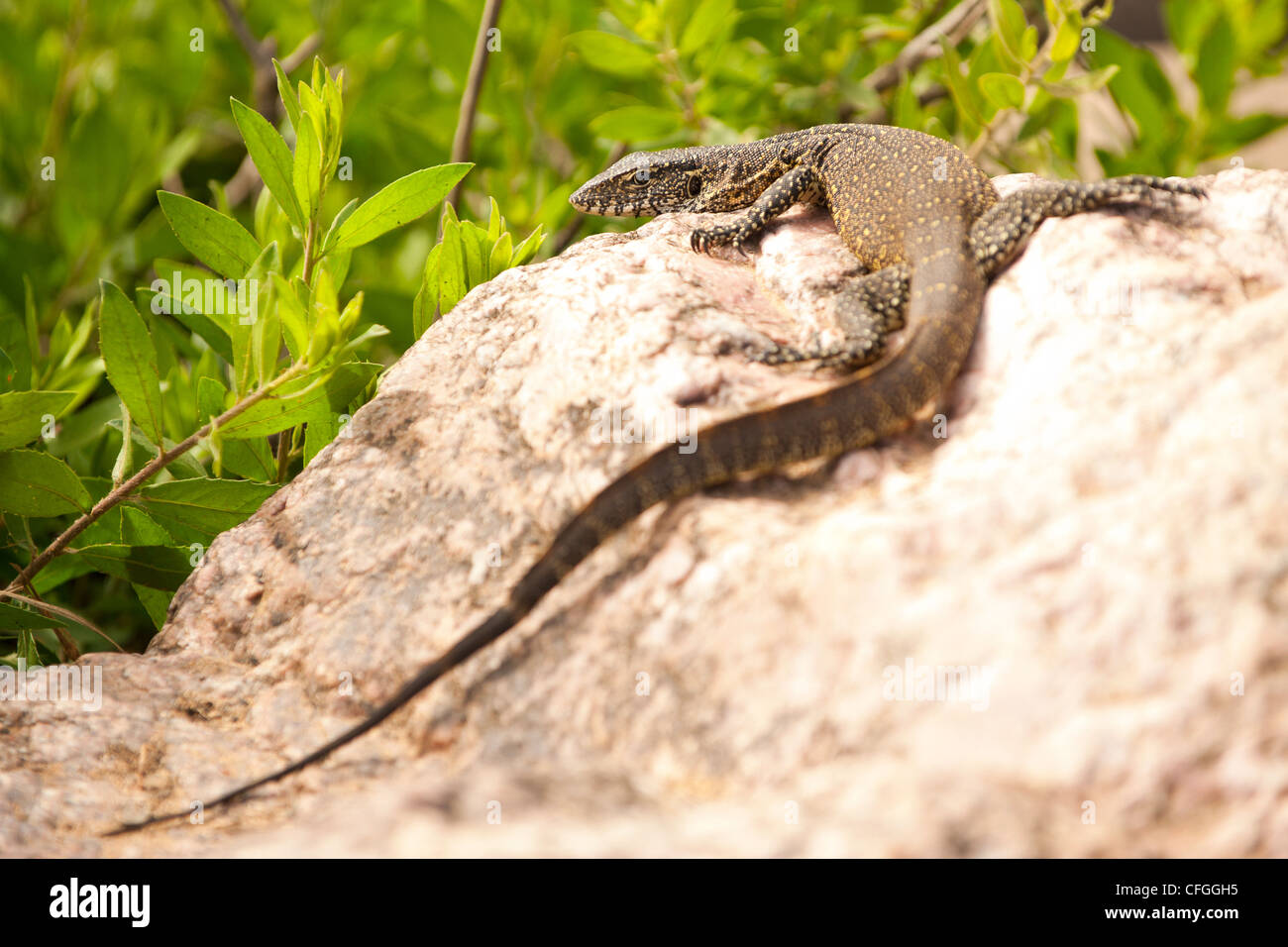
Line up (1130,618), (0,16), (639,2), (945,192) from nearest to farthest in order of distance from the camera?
(1130,618), (945,192), (639,2), (0,16)

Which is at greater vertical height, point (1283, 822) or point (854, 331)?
point (854, 331)

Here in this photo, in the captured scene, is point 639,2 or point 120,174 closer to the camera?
point 639,2

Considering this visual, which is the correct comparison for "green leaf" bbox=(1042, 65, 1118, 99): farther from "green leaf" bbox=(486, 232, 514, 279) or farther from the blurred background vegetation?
"green leaf" bbox=(486, 232, 514, 279)

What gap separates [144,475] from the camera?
13.0 feet

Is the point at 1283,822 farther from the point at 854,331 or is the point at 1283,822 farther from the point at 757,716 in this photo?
the point at 854,331

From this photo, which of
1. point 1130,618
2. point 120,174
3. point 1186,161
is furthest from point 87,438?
point 1186,161

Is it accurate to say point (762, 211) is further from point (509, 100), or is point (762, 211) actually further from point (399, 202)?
point (509, 100)

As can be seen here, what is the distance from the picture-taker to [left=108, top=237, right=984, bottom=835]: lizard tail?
3.26 meters

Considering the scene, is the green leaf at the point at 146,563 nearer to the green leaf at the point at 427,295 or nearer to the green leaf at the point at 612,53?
the green leaf at the point at 427,295

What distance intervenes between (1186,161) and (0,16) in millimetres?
8587

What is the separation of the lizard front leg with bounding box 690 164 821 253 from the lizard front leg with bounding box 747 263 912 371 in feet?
2.72

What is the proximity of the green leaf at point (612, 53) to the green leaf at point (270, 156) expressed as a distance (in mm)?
2359

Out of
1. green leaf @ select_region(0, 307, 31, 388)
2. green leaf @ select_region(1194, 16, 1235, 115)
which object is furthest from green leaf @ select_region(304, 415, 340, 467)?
green leaf @ select_region(1194, 16, 1235, 115)

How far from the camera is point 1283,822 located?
2477 mm
